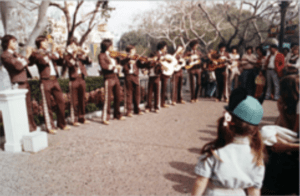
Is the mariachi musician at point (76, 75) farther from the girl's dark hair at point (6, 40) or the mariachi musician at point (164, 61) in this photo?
the mariachi musician at point (164, 61)

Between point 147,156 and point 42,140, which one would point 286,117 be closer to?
point 147,156

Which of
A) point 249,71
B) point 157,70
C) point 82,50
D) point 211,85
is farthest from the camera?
point 211,85

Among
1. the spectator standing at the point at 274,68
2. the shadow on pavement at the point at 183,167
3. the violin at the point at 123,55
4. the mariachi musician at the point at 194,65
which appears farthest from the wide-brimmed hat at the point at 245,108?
the spectator standing at the point at 274,68

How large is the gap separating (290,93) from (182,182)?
1580mm

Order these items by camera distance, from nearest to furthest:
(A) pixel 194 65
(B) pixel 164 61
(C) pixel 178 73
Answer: (B) pixel 164 61
(C) pixel 178 73
(A) pixel 194 65

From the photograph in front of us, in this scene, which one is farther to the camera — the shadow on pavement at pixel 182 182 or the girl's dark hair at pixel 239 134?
the shadow on pavement at pixel 182 182

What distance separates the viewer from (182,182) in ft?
9.08

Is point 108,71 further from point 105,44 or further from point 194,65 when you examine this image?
point 194,65

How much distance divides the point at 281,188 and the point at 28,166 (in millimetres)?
2930

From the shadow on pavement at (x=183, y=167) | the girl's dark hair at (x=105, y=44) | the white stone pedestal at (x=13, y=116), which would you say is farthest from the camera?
the girl's dark hair at (x=105, y=44)

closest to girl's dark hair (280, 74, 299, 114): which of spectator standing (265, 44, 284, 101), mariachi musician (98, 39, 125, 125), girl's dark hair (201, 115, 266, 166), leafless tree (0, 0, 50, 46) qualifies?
girl's dark hair (201, 115, 266, 166)

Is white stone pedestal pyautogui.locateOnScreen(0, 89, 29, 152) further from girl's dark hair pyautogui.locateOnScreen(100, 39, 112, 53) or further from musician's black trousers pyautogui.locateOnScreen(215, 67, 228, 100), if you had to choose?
musician's black trousers pyautogui.locateOnScreen(215, 67, 228, 100)

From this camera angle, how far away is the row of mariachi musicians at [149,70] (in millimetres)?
5098

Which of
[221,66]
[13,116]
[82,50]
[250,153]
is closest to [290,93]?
[250,153]
